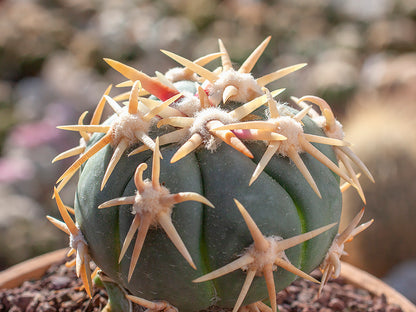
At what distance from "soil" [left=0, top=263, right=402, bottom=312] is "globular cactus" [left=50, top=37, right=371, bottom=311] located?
0.46m

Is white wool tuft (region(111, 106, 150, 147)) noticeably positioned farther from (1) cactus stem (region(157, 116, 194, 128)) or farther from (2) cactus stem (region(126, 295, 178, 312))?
(2) cactus stem (region(126, 295, 178, 312))

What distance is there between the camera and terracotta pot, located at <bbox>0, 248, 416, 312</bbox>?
1539 mm

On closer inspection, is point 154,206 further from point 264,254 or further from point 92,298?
point 92,298

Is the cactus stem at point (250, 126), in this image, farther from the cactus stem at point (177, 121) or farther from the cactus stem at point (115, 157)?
the cactus stem at point (115, 157)

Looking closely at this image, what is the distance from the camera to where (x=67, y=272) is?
1.63m

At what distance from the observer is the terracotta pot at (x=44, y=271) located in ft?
5.05

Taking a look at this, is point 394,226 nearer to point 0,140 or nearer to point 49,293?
point 49,293

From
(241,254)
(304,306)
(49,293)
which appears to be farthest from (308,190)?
(49,293)

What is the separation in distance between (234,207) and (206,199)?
0.06 m

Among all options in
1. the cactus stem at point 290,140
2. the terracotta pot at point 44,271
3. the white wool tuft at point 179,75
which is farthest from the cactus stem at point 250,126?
the terracotta pot at point 44,271

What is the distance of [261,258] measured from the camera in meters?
0.86

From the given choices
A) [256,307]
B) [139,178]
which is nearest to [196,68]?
[139,178]

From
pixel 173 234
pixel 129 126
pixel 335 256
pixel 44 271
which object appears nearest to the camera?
pixel 173 234

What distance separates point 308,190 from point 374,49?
5268 mm
